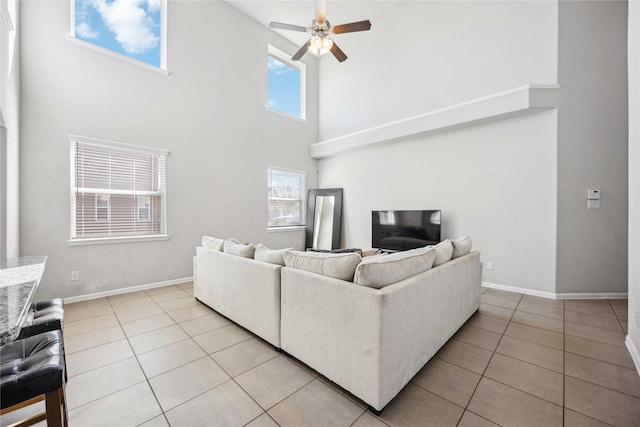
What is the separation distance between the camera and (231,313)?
2701 millimetres

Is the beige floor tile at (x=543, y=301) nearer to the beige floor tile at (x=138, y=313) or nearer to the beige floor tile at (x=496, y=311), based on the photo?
the beige floor tile at (x=496, y=311)

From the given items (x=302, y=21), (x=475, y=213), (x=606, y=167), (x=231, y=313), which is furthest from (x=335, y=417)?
(x=302, y=21)

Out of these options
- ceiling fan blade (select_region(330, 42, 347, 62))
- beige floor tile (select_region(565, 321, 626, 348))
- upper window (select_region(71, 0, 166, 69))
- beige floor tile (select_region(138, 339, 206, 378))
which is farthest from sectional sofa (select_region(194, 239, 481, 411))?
upper window (select_region(71, 0, 166, 69))

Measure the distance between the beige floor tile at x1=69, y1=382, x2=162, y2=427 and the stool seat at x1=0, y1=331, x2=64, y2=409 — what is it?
465 millimetres

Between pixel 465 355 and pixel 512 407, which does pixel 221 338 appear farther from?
pixel 512 407

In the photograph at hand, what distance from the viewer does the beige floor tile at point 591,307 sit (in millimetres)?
3041

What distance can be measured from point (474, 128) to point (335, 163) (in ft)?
9.53

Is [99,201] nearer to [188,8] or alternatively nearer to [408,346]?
[188,8]

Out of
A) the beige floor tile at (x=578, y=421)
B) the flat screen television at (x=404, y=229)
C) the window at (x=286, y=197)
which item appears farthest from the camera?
the window at (x=286, y=197)

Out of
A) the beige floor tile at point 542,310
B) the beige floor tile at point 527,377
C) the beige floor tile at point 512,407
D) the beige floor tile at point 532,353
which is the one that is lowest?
the beige floor tile at point 512,407

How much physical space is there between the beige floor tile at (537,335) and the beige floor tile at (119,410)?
9.88 feet

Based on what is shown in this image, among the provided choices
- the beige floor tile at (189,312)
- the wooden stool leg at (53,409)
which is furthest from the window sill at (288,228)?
the wooden stool leg at (53,409)

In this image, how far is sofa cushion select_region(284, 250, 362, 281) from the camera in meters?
1.80

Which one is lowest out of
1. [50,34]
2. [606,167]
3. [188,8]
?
[606,167]
